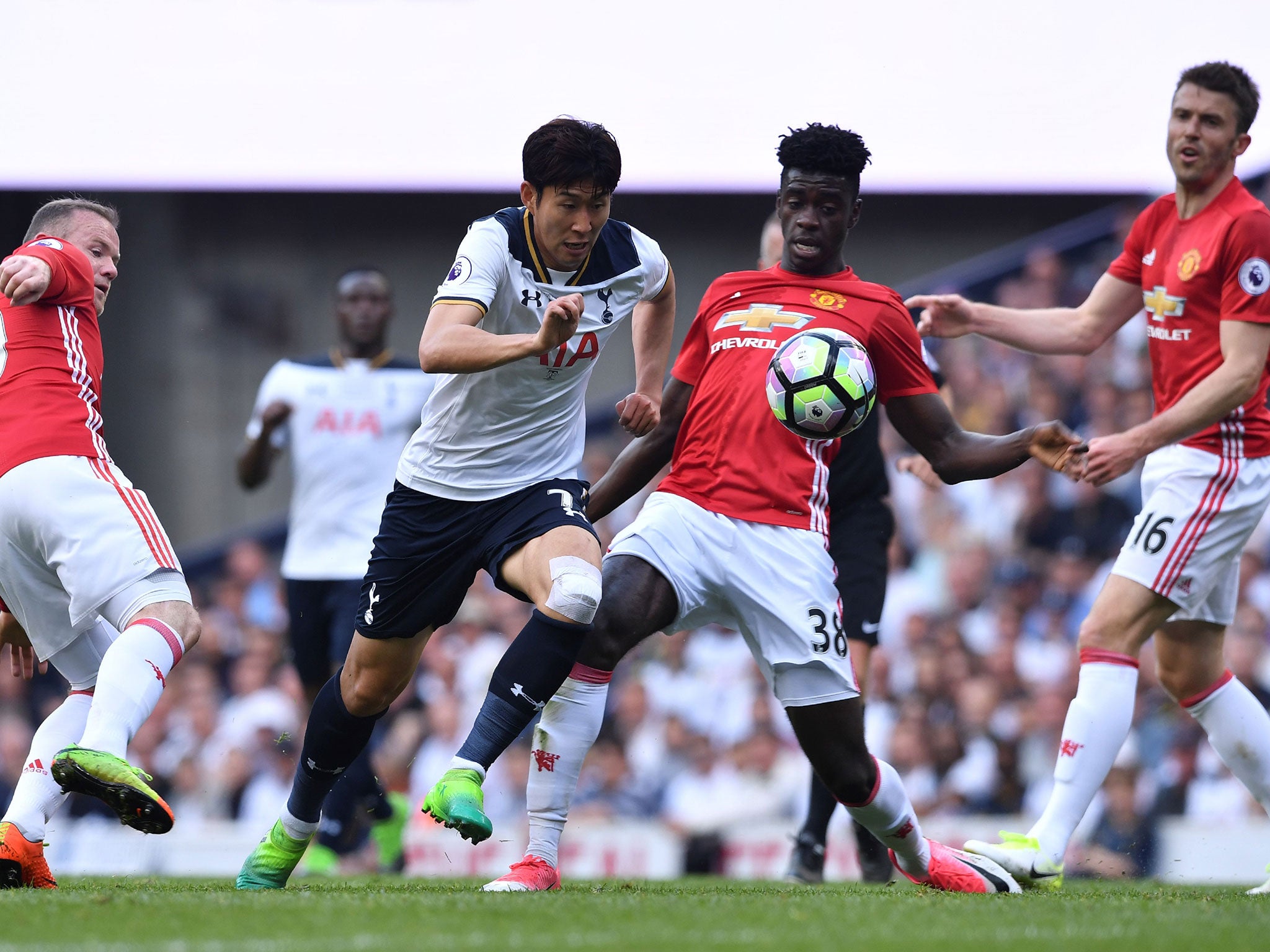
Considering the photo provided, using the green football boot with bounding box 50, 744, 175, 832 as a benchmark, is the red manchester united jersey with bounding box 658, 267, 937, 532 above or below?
above

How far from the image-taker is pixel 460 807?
4.02 meters

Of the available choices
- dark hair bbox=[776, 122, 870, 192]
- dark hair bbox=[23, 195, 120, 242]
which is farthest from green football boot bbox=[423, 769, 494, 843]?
dark hair bbox=[23, 195, 120, 242]

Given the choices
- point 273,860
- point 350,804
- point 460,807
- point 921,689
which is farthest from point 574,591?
point 921,689

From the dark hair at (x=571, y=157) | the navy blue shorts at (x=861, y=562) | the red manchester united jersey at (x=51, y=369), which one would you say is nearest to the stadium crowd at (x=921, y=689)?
the navy blue shorts at (x=861, y=562)

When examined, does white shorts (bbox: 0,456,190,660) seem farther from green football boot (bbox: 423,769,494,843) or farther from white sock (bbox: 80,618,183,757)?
green football boot (bbox: 423,769,494,843)

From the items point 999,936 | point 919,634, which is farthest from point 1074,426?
point 999,936

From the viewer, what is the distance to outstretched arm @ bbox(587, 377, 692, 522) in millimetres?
5105

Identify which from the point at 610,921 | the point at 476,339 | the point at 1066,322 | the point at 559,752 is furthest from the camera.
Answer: the point at 1066,322

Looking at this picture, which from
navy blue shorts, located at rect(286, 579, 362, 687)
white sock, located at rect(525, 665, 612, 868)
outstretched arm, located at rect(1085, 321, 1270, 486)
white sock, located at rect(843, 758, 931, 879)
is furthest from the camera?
navy blue shorts, located at rect(286, 579, 362, 687)

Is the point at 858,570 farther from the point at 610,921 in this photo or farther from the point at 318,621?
the point at 610,921

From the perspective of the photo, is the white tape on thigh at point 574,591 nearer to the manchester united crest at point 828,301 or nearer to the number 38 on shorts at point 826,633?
the number 38 on shorts at point 826,633

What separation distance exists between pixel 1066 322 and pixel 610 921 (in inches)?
128

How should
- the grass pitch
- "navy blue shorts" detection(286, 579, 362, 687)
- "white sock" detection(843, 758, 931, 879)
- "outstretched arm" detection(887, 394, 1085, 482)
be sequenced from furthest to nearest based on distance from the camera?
1. "navy blue shorts" detection(286, 579, 362, 687)
2. "white sock" detection(843, 758, 931, 879)
3. "outstretched arm" detection(887, 394, 1085, 482)
4. the grass pitch

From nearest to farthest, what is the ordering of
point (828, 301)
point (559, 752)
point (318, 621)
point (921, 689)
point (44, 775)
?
point (559, 752)
point (44, 775)
point (828, 301)
point (318, 621)
point (921, 689)
